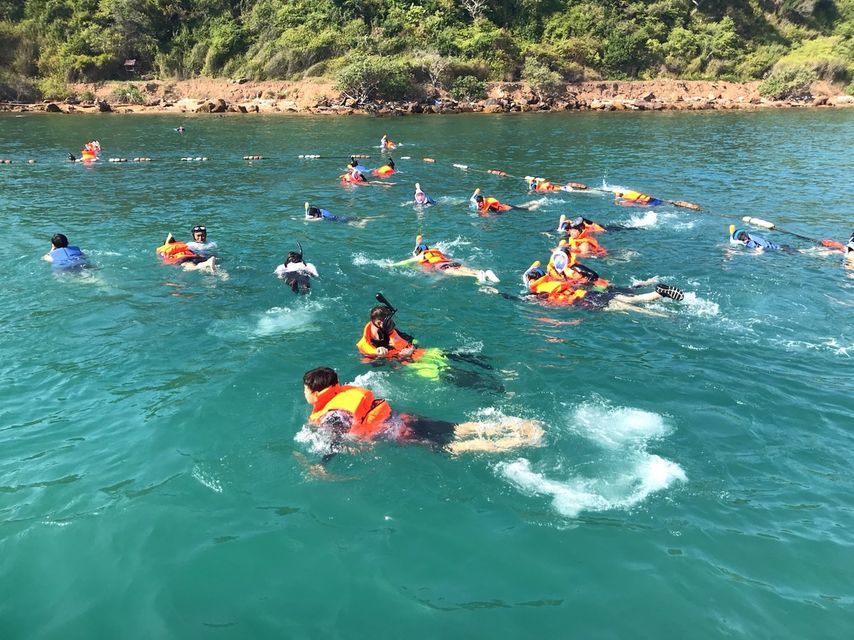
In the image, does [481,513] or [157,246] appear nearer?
[481,513]

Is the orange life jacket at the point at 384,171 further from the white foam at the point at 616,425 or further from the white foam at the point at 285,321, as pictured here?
the white foam at the point at 616,425

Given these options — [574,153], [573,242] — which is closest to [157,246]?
[573,242]

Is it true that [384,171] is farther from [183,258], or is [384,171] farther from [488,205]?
[183,258]

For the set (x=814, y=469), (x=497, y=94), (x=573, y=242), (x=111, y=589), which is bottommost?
(x=111, y=589)

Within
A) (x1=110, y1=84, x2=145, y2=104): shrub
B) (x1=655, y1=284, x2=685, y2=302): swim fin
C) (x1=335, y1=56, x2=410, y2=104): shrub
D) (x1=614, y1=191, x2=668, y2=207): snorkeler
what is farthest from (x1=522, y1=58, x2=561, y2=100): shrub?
(x1=655, y1=284, x2=685, y2=302): swim fin

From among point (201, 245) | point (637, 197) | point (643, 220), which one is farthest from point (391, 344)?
point (637, 197)

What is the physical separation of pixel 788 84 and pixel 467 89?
1413 inches

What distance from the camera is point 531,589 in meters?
6.30

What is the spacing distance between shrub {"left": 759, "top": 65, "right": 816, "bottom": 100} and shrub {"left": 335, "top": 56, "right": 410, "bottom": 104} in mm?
40830

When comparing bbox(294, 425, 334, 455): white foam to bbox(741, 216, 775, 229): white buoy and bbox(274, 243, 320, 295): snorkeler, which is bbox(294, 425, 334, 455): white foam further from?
bbox(741, 216, 775, 229): white buoy

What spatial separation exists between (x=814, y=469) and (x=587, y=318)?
5.84m

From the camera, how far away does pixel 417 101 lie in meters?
60.8

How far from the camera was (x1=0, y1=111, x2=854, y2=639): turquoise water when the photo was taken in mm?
6199

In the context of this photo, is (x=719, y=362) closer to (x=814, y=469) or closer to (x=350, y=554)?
(x=814, y=469)
